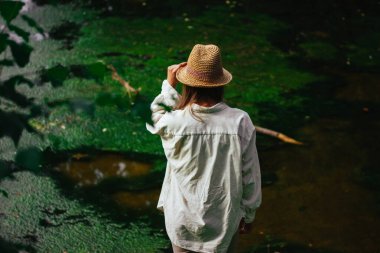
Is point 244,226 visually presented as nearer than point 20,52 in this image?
No

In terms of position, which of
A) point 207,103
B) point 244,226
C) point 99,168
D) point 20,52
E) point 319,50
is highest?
point 20,52

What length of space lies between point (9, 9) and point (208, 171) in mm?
1486

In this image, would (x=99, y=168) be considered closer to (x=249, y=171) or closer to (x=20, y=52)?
(x=249, y=171)

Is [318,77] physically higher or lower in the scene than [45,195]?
lower

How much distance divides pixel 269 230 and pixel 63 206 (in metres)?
1.55

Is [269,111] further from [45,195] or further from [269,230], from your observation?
[45,195]

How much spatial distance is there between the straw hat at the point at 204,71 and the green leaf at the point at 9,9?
1335mm

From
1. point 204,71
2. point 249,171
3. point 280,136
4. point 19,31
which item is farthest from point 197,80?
point 280,136

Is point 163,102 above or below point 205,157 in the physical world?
above

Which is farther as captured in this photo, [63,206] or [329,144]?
[329,144]

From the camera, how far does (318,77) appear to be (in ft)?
24.0

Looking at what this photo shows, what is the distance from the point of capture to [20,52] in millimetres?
1829

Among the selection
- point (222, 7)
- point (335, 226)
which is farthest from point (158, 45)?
point (335, 226)

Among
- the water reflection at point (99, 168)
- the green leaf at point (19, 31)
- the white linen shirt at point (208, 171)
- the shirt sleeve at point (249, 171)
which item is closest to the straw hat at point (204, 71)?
the white linen shirt at point (208, 171)
